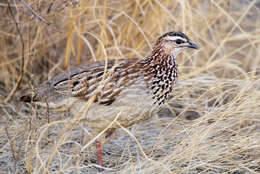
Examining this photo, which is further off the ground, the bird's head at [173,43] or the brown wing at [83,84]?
the bird's head at [173,43]

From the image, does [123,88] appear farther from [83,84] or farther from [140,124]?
[140,124]

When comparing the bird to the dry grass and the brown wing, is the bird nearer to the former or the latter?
the brown wing

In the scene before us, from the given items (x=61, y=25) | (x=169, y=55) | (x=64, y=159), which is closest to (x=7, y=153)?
(x=64, y=159)

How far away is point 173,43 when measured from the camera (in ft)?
12.0

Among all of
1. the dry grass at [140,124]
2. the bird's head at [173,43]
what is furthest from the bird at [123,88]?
the dry grass at [140,124]

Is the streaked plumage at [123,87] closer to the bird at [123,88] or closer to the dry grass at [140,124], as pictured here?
the bird at [123,88]

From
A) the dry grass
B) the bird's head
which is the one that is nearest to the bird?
the bird's head

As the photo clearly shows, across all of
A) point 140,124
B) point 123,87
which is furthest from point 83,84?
point 140,124

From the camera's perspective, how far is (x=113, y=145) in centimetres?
417

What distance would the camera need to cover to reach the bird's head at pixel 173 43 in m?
3.60

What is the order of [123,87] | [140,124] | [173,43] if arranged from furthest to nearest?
[140,124] < [173,43] < [123,87]

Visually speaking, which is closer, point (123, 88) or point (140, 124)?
point (123, 88)

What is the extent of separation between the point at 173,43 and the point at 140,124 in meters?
1.21

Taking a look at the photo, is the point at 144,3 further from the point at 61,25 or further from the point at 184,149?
the point at 184,149
